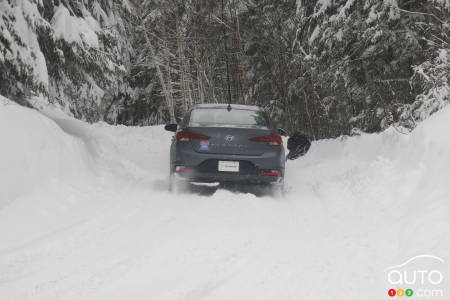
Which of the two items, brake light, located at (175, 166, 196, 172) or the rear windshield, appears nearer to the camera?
brake light, located at (175, 166, 196, 172)

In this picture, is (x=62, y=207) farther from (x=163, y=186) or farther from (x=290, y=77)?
(x=290, y=77)

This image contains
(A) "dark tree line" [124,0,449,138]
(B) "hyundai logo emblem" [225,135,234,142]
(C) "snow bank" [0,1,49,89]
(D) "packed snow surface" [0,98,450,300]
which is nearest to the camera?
(D) "packed snow surface" [0,98,450,300]

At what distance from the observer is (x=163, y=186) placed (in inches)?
361

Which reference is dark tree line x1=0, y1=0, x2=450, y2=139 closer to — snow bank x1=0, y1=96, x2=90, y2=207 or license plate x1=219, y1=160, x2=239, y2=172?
snow bank x1=0, y1=96, x2=90, y2=207

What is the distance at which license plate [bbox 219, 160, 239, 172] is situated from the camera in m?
7.64

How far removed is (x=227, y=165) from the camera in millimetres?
7645

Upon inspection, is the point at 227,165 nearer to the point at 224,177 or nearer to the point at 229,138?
the point at 224,177

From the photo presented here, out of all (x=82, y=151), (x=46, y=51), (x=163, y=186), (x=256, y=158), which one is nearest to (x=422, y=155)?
(x=256, y=158)

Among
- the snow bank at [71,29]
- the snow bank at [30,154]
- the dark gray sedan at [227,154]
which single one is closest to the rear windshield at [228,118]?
the dark gray sedan at [227,154]

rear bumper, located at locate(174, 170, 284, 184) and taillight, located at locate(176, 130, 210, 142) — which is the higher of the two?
taillight, located at locate(176, 130, 210, 142)

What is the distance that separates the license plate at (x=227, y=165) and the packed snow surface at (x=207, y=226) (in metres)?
0.40

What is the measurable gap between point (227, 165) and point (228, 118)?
3.49 ft

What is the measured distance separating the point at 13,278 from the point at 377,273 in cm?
318

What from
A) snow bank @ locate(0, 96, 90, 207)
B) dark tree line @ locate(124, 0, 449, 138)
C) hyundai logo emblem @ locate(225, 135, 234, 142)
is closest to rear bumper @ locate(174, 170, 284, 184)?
hyundai logo emblem @ locate(225, 135, 234, 142)
